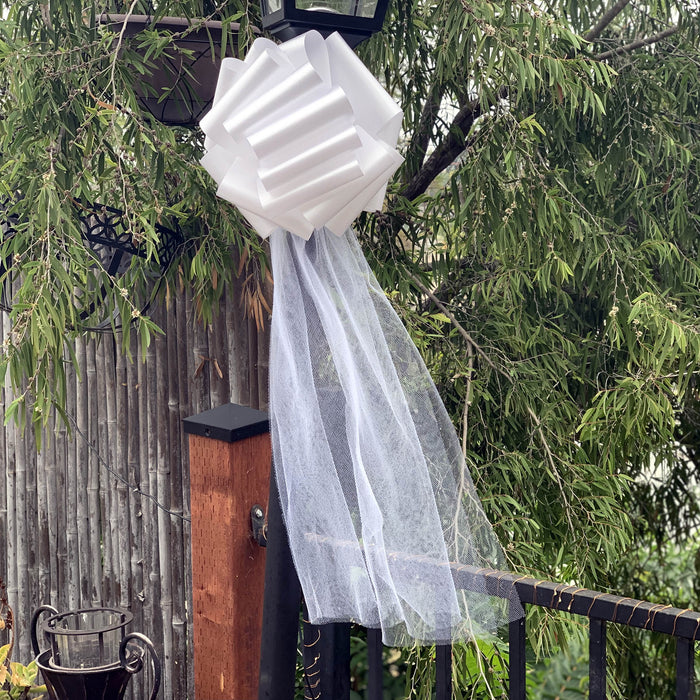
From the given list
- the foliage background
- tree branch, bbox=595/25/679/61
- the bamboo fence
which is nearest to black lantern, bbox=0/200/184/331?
the foliage background

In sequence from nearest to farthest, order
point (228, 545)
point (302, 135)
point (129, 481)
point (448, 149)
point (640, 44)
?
point (302, 135), point (228, 545), point (640, 44), point (448, 149), point (129, 481)

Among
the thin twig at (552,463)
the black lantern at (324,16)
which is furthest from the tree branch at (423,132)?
the black lantern at (324,16)

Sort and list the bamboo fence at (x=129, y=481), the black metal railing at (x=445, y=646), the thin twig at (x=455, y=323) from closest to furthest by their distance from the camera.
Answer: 1. the black metal railing at (x=445, y=646)
2. the thin twig at (x=455, y=323)
3. the bamboo fence at (x=129, y=481)

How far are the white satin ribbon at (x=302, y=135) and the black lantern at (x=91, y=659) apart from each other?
81cm

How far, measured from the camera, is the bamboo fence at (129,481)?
2.71 meters

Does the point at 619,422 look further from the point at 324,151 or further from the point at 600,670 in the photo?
the point at 324,151

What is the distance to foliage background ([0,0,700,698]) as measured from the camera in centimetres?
194

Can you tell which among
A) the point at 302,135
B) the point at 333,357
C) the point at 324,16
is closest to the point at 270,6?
the point at 324,16

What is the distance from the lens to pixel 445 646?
4.35 ft

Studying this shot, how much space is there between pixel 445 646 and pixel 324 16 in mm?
945

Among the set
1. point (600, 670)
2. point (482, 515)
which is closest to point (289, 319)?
point (482, 515)

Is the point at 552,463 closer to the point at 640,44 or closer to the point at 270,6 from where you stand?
the point at 640,44

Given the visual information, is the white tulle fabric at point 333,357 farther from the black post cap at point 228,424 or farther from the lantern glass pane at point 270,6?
the black post cap at point 228,424

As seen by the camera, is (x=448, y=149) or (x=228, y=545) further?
(x=448, y=149)
